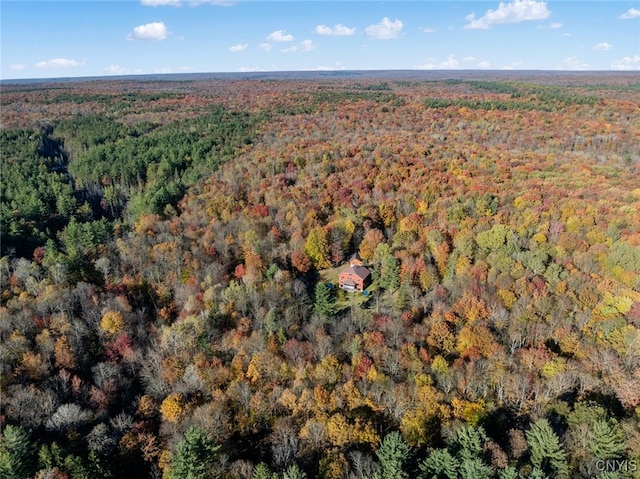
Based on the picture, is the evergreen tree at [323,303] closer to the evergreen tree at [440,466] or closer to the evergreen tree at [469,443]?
the evergreen tree at [469,443]

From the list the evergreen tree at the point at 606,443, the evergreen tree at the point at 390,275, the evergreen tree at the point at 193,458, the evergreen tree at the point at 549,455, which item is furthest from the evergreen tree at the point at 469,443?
the evergreen tree at the point at 390,275

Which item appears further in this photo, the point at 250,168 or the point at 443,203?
the point at 250,168

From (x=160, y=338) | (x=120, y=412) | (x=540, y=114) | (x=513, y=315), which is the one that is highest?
(x=540, y=114)

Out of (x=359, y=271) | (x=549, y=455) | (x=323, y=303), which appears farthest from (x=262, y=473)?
(x=359, y=271)

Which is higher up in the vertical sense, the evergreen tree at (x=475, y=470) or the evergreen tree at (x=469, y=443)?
the evergreen tree at (x=475, y=470)

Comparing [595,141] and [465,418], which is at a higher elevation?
[595,141]

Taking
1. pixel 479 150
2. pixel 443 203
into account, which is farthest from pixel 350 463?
pixel 479 150

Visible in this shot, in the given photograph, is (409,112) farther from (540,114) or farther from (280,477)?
(280,477)

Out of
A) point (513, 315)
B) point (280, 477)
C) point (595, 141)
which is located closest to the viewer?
point (280, 477)
